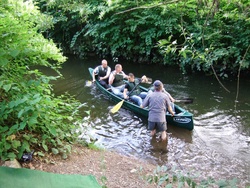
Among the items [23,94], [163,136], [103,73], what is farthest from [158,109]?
[103,73]

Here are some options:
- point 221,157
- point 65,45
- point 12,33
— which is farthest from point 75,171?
point 65,45

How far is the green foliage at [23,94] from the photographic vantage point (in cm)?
361

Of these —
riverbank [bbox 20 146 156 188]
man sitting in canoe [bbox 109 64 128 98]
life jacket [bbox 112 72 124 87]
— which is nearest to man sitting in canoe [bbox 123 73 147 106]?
man sitting in canoe [bbox 109 64 128 98]

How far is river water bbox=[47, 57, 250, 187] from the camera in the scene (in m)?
5.72

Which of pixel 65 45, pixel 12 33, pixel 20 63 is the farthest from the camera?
pixel 65 45

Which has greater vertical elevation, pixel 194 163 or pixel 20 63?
pixel 20 63

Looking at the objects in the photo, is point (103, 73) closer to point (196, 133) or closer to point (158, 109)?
point (158, 109)

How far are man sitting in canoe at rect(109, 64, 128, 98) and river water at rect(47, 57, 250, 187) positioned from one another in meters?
0.53

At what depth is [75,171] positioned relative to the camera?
430 cm

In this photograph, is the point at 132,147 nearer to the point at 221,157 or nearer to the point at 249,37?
the point at 221,157

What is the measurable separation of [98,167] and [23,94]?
1778mm

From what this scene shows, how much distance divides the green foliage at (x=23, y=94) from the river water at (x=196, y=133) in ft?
3.26

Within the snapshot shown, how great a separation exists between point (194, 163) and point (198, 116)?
8.72 feet

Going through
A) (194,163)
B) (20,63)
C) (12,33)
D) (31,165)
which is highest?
(12,33)
